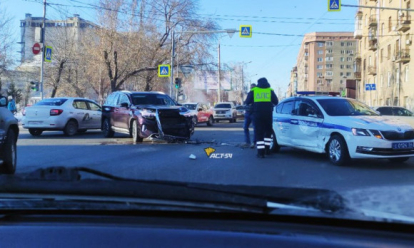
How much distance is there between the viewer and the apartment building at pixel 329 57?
414 feet

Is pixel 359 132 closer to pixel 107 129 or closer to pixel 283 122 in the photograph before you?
pixel 283 122

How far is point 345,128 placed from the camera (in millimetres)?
8508

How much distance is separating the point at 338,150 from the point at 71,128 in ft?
36.0

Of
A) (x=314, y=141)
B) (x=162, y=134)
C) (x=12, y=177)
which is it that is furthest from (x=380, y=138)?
(x=12, y=177)

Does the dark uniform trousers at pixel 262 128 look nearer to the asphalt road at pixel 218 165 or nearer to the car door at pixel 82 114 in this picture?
the asphalt road at pixel 218 165

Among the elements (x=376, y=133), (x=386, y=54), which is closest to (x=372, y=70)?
(x=386, y=54)

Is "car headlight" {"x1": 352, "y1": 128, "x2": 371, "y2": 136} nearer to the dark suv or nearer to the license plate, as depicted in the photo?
the license plate

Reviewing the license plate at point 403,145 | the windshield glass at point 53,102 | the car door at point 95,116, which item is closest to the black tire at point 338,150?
the license plate at point 403,145

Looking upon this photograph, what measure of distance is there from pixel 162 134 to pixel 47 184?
9.86m

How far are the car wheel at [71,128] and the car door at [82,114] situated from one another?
19 cm

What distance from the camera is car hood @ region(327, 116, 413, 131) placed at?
8.32 meters

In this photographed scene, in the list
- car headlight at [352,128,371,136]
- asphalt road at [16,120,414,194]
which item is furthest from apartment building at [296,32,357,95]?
car headlight at [352,128,371,136]

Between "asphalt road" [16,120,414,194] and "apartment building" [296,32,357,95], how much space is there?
119480 millimetres

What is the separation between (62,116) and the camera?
1554 centimetres
